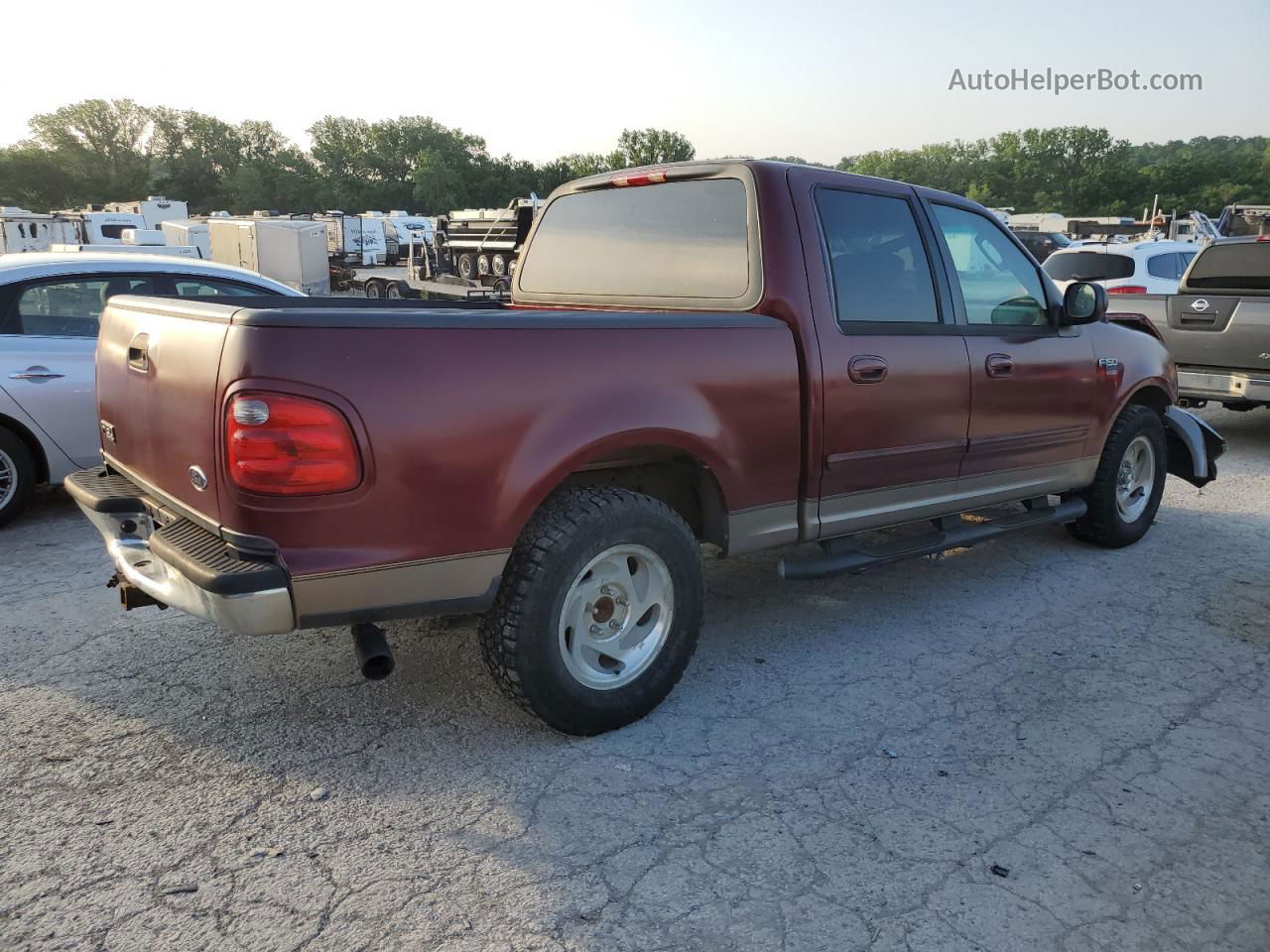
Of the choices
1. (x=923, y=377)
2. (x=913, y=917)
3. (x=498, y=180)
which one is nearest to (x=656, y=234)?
(x=923, y=377)

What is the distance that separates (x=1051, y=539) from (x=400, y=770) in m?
4.33

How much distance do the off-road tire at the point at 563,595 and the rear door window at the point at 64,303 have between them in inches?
159

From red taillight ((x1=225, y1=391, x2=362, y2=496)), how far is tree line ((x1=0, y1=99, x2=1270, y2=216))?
9524 centimetres

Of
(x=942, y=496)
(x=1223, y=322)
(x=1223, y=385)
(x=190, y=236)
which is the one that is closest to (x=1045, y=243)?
(x=1223, y=322)

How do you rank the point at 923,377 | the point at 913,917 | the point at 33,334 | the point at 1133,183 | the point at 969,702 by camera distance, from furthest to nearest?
the point at 1133,183 < the point at 33,334 < the point at 923,377 < the point at 969,702 < the point at 913,917

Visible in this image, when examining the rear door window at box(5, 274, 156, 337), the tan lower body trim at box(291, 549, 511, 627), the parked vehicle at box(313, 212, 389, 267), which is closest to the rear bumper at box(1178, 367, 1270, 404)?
the tan lower body trim at box(291, 549, 511, 627)

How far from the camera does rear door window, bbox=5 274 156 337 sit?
545cm

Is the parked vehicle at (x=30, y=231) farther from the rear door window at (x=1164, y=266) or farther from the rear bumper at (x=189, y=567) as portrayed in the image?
the rear door window at (x=1164, y=266)

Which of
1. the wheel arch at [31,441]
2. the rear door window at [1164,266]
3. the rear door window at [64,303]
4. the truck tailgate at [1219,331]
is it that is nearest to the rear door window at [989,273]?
the truck tailgate at [1219,331]

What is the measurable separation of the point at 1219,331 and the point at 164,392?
835cm

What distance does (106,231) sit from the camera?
89.1 feet

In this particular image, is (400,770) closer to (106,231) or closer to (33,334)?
(33,334)

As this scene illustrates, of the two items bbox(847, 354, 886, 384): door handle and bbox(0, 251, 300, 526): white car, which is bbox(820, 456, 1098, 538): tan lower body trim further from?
bbox(0, 251, 300, 526): white car

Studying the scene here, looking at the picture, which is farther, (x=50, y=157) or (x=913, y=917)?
(x=50, y=157)
